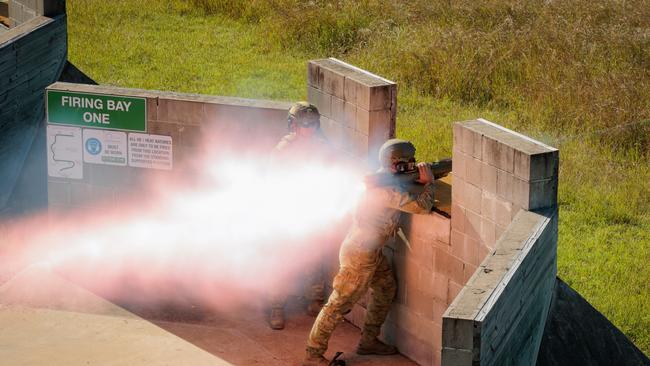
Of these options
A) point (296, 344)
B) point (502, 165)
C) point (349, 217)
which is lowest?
point (296, 344)

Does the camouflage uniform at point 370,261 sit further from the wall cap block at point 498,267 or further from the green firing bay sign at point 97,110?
the green firing bay sign at point 97,110

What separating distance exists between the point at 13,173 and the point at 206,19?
9.91 m

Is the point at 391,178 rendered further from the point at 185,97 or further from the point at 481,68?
the point at 481,68

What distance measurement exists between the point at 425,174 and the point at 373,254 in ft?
2.76

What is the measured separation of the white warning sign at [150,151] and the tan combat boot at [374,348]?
2.75m

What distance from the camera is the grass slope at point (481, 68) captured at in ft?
50.3

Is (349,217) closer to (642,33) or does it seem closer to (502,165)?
(502,165)

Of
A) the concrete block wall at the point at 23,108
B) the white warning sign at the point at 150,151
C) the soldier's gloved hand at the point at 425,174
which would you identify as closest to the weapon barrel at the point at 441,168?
the soldier's gloved hand at the point at 425,174

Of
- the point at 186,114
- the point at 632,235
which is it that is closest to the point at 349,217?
the point at 186,114

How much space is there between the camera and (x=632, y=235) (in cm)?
1514

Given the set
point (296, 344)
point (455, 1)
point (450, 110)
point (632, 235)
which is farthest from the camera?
point (455, 1)

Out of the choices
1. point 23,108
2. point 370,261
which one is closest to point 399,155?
point 370,261

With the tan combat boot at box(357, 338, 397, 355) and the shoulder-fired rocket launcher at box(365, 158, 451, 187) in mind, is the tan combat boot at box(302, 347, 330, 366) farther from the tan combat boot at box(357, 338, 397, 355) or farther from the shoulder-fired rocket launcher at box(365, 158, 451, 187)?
the shoulder-fired rocket launcher at box(365, 158, 451, 187)

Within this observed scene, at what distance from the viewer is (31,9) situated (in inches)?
707
